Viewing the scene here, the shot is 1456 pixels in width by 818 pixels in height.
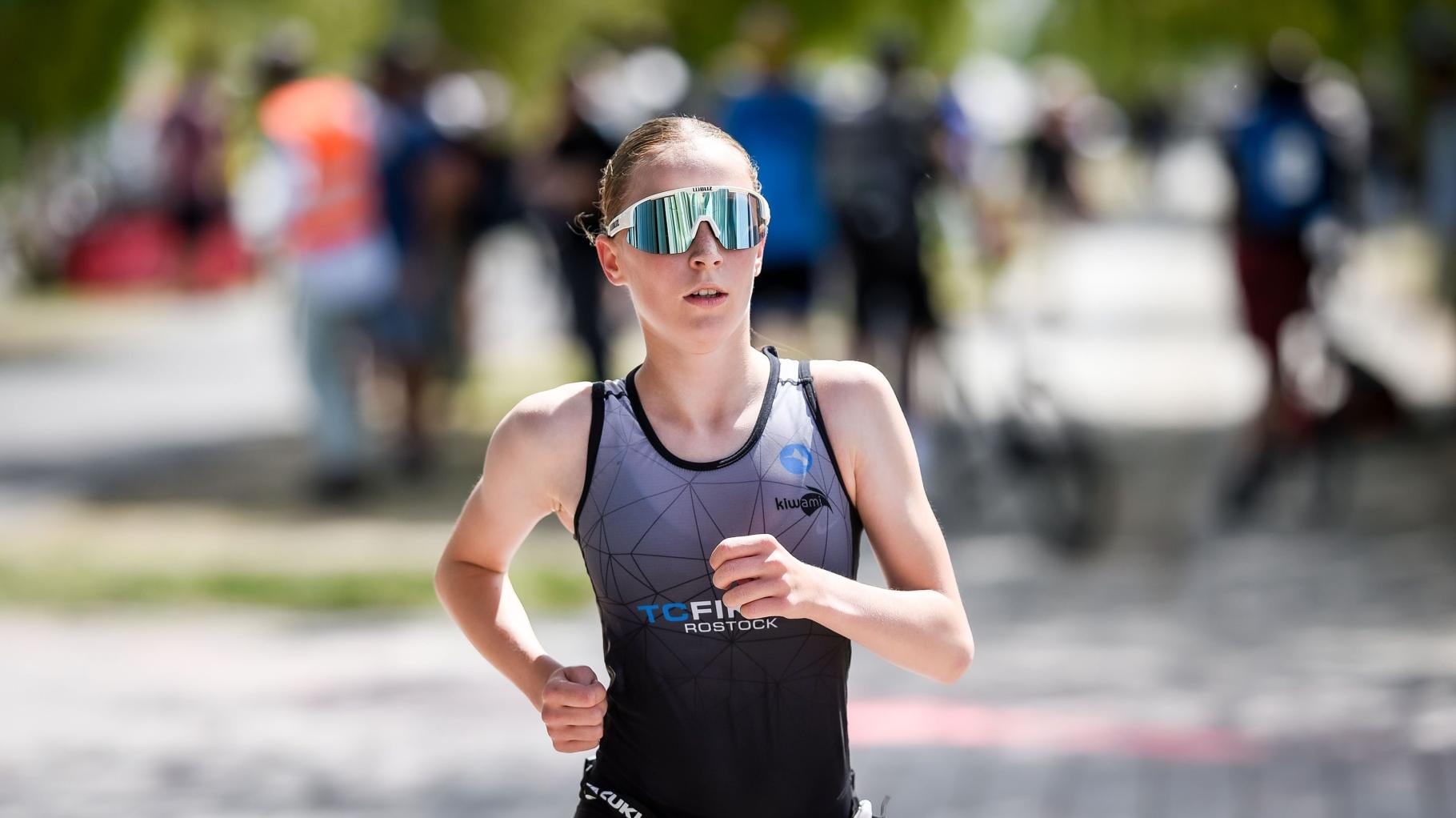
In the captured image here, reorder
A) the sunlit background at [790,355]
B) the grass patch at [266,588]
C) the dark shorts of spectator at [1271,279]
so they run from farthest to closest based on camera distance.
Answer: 1. the dark shorts of spectator at [1271,279]
2. the grass patch at [266,588]
3. the sunlit background at [790,355]

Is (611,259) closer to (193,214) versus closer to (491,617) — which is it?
(491,617)

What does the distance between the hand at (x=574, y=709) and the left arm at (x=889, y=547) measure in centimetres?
22

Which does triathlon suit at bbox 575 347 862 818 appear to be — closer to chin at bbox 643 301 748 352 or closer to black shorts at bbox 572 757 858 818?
black shorts at bbox 572 757 858 818

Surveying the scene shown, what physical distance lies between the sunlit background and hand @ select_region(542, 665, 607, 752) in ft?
10.2

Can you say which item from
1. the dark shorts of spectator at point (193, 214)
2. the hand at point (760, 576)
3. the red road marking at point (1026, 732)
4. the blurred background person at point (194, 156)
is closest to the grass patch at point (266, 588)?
the red road marking at point (1026, 732)

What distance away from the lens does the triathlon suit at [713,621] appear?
2.74m

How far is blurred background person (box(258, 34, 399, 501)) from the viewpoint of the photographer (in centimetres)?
1023

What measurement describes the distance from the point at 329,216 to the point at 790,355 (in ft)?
24.7

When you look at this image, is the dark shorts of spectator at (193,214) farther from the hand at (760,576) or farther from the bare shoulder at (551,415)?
the hand at (760,576)

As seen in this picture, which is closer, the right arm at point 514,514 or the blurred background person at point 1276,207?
the right arm at point 514,514

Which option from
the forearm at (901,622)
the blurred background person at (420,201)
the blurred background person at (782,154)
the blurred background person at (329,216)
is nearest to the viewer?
the forearm at (901,622)

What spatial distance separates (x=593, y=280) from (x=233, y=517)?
2.28 m

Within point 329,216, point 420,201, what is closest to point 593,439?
point 329,216

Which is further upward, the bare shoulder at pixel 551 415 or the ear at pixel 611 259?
the ear at pixel 611 259
